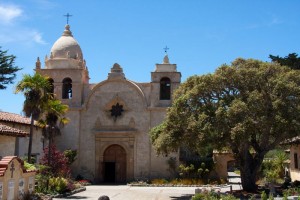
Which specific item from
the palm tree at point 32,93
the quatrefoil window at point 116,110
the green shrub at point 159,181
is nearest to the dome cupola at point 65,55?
the quatrefoil window at point 116,110

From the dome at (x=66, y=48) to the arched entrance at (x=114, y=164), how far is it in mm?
9876

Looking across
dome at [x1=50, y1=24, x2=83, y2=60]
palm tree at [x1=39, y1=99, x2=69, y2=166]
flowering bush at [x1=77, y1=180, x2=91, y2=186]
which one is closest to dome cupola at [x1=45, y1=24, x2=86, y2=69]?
dome at [x1=50, y1=24, x2=83, y2=60]

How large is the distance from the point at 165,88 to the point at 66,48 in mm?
10457

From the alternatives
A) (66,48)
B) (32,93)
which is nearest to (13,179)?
(32,93)

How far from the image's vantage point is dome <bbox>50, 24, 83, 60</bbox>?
39281mm

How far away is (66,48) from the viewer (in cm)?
3941

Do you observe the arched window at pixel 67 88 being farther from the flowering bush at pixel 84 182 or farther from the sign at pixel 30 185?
the sign at pixel 30 185

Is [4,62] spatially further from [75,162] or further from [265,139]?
[265,139]

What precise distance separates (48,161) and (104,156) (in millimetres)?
11101

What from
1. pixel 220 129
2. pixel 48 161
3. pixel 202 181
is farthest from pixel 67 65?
pixel 220 129

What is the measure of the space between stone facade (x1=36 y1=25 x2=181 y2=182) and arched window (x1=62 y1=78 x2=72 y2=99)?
0.64ft

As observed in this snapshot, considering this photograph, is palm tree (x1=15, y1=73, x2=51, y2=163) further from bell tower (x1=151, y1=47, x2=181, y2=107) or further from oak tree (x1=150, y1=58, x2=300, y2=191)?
bell tower (x1=151, y1=47, x2=181, y2=107)

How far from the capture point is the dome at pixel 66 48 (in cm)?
3928

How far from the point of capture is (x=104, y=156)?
37.6 m
